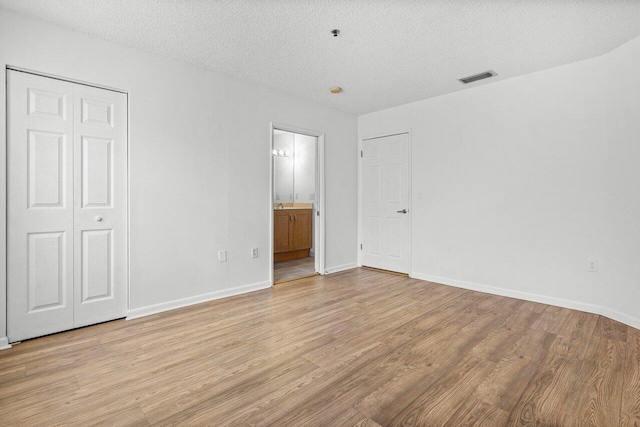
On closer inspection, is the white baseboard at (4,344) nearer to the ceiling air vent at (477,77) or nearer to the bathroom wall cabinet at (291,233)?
the bathroom wall cabinet at (291,233)

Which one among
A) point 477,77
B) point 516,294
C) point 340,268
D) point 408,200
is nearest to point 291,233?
point 340,268

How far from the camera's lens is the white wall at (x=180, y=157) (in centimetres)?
263

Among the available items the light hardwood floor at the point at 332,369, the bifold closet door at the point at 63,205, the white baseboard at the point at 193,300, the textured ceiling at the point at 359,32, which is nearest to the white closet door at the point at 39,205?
the bifold closet door at the point at 63,205

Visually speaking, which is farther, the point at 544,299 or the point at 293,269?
the point at 293,269

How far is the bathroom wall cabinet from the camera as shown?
18.8ft

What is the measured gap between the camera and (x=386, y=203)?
4949mm

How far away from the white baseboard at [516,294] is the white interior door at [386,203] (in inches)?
19.2

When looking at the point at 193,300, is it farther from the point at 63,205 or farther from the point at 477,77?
the point at 477,77

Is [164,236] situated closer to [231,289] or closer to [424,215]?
[231,289]

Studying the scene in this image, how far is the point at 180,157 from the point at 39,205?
1205mm

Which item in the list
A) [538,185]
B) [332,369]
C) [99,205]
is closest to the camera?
[332,369]

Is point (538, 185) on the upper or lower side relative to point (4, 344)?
upper

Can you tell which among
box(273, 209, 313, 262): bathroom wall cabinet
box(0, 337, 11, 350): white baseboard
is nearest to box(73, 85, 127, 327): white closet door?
box(0, 337, 11, 350): white baseboard

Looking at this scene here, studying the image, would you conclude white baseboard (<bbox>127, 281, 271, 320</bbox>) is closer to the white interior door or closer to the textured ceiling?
the white interior door
